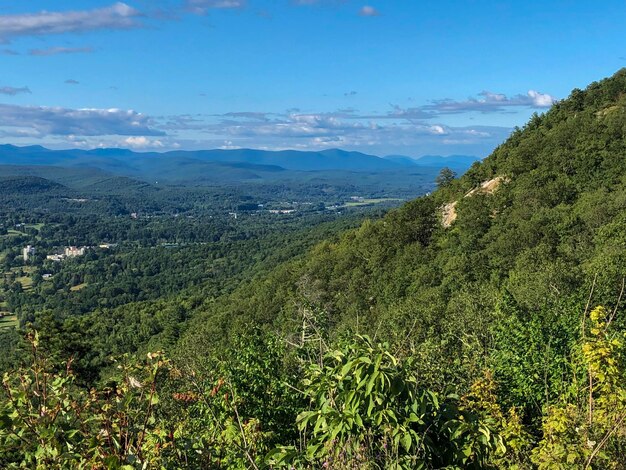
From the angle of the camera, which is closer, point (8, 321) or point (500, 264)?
point (500, 264)

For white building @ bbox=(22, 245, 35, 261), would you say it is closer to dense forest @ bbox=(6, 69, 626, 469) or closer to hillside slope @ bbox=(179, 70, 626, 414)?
dense forest @ bbox=(6, 69, 626, 469)

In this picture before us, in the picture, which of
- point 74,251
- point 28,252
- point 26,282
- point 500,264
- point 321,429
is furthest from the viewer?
point 74,251

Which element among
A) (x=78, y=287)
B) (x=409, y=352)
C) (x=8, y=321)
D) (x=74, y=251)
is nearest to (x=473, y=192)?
(x=409, y=352)

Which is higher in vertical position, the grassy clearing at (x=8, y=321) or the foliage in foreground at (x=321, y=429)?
the foliage in foreground at (x=321, y=429)

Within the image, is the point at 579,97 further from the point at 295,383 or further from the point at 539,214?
the point at 295,383

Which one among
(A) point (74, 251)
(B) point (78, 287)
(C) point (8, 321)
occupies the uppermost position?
(A) point (74, 251)

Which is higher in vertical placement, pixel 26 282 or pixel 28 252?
pixel 28 252

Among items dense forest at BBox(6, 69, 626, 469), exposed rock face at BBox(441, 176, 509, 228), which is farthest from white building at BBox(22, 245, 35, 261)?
exposed rock face at BBox(441, 176, 509, 228)

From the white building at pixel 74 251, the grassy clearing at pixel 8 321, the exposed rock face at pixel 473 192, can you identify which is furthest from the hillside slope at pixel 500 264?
the white building at pixel 74 251

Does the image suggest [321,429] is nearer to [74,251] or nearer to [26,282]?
[26,282]

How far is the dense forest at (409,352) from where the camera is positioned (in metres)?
3.46

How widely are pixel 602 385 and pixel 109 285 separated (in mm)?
119756

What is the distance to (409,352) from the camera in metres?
8.02

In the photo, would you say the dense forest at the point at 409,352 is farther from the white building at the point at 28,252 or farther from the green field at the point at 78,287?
the white building at the point at 28,252
